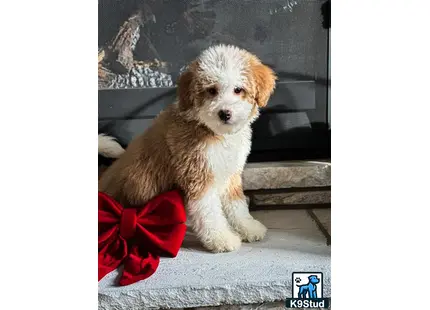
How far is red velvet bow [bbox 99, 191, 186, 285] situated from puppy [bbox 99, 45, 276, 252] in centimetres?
3

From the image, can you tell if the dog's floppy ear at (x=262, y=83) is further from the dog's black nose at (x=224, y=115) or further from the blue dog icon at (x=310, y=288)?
the blue dog icon at (x=310, y=288)

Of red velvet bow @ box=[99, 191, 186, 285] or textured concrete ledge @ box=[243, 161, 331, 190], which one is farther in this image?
textured concrete ledge @ box=[243, 161, 331, 190]

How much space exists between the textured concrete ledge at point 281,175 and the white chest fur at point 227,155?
0.14 metres

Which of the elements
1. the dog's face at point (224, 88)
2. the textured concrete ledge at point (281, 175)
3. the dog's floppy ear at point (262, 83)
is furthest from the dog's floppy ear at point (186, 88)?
the textured concrete ledge at point (281, 175)

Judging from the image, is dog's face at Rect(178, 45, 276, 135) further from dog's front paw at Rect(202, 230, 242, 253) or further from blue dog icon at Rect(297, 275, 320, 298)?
blue dog icon at Rect(297, 275, 320, 298)

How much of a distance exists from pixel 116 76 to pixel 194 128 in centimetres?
20

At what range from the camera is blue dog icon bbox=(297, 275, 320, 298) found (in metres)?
0.94

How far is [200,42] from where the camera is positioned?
1050 millimetres

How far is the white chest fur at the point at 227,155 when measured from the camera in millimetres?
1017

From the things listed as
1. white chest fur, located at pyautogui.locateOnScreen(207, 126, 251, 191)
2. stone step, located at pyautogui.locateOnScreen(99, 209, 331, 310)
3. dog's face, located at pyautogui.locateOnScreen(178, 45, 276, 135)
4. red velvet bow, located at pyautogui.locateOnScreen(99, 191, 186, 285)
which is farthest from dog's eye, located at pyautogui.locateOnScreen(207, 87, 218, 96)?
stone step, located at pyautogui.locateOnScreen(99, 209, 331, 310)

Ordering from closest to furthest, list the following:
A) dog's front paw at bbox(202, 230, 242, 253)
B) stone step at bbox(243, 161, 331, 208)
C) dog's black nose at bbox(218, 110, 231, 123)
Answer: dog's black nose at bbox(218, 110, 231, 123)
dog's front paw at bbox(202, 230, 242, 253)
stone step at bbox(243, 161, 331, 208)
